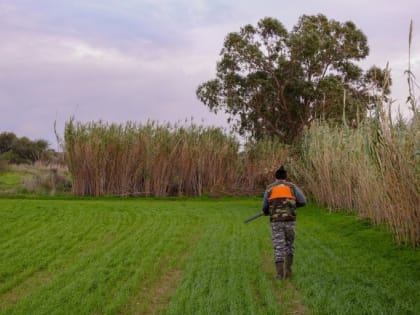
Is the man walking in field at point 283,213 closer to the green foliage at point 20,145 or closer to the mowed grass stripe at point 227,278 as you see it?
the mowed grass stripe at point 227,278

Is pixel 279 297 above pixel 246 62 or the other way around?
the other way around

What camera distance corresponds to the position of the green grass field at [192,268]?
6539 mm

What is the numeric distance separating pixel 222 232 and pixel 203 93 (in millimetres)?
19895

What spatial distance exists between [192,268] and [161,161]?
49.0 ft

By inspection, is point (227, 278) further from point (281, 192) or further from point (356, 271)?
point (356, 271)

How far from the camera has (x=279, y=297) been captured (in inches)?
275

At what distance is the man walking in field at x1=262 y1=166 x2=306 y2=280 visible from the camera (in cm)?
819

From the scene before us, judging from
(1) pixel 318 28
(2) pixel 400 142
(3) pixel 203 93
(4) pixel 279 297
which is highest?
(1) pixel 318 28

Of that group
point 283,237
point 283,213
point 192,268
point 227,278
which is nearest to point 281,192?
point 283,213

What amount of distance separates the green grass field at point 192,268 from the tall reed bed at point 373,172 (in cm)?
53

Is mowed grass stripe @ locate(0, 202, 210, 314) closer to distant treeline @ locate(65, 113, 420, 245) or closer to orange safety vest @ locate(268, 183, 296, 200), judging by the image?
orange safety vest @ locate(268, 183, 296, 200)

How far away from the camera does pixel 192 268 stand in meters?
8.60

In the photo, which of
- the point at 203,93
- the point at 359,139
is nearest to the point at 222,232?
the point at 359,139

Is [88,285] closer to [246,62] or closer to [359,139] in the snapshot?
[359,139]
